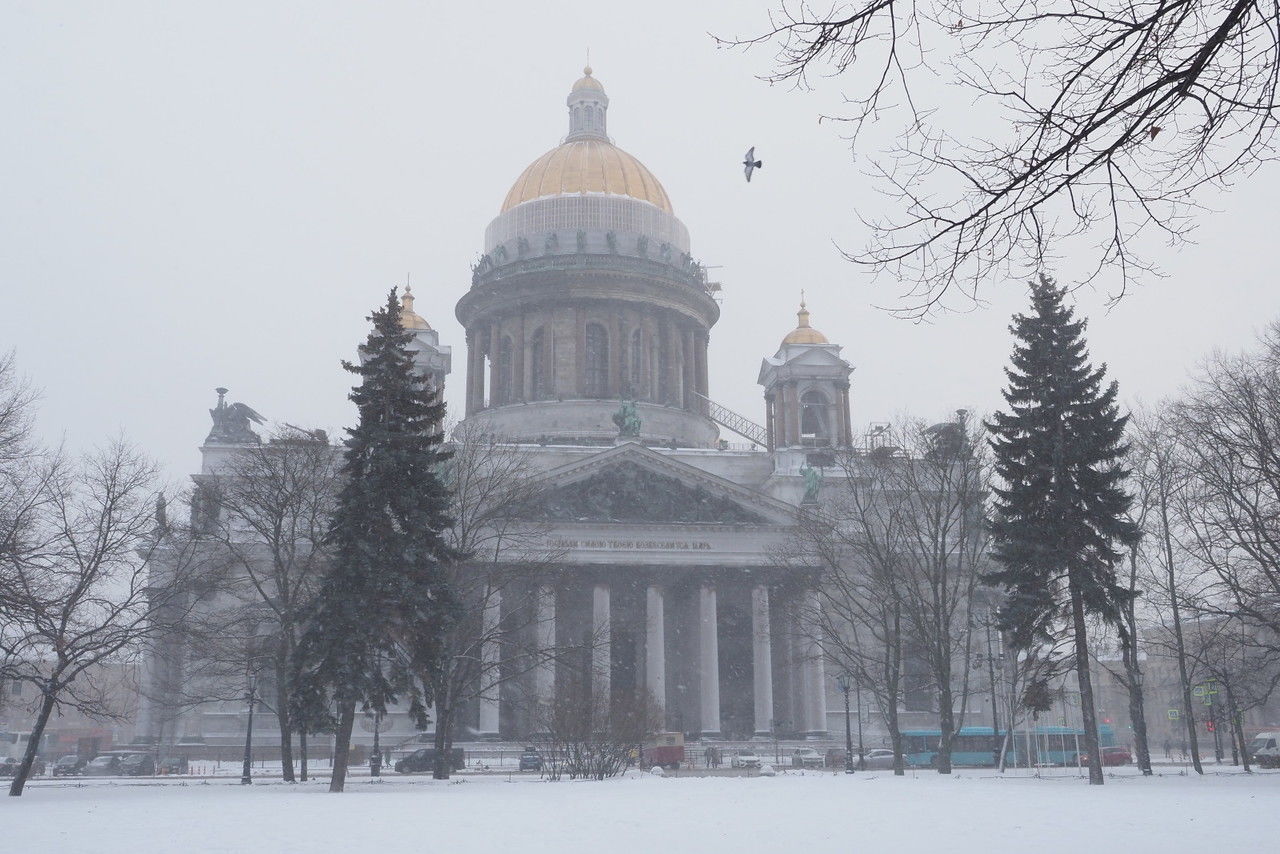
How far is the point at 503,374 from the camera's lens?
69.2 meters

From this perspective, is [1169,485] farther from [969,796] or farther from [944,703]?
[969,796]

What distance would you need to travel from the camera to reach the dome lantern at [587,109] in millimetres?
75188

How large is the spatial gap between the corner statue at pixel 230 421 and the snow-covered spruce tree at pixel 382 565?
113ft

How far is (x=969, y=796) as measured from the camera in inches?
827

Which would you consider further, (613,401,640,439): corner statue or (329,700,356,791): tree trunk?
(613,401,640,439): corner statue

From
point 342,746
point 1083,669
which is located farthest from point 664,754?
point 342,746

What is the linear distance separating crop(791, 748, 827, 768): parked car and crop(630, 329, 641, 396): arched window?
2488cm

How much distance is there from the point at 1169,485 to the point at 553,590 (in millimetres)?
19595

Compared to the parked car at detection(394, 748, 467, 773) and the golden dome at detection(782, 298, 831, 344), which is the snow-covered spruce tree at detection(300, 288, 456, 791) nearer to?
the parked car at detection(394, 748, 467, 773)

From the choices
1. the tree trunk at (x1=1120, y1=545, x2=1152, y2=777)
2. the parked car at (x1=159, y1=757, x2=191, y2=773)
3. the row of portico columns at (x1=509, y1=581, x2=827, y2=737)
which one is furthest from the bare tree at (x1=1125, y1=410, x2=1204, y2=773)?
the parked car at (x1=159, y1=757, x2=191, y2=773)

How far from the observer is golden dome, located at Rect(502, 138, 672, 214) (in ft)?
229

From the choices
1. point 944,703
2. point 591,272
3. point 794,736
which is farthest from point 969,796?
point 591,272

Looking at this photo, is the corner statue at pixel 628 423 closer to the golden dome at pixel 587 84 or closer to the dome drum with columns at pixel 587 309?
the dome drum with columns at pixel 587 309

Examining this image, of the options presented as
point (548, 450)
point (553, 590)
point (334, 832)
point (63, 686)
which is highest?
point (548, 450)
